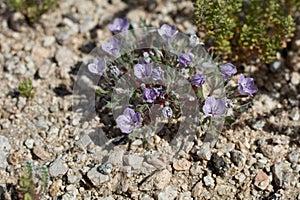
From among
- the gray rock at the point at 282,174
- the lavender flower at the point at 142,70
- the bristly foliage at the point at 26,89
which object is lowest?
the gray rock at the point at 282,174

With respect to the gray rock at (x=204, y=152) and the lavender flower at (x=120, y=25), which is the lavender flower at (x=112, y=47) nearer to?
the lavender flower at (x=120, y=25)

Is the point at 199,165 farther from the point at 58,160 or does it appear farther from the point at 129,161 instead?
the point at 58,160

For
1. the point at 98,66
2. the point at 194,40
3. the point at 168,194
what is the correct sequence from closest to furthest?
the point at 168,194 → the point at 194,40 → the point at 98,66

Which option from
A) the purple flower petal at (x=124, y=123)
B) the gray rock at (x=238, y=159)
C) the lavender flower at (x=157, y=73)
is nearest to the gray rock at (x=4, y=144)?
the purple flower petal at (x=124, y=123)

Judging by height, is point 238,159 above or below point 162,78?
below

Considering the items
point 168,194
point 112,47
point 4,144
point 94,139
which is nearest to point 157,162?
point 168,194

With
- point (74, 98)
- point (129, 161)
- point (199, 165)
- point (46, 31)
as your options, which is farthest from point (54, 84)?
point (199, 165)

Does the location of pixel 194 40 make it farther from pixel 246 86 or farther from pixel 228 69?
pixel 246 86
